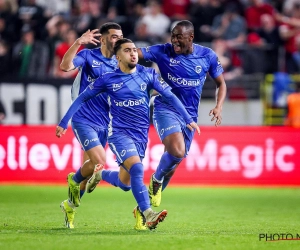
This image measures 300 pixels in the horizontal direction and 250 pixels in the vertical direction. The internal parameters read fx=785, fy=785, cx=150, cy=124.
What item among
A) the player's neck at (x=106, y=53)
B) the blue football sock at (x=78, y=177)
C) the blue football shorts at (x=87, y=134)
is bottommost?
the blue football sock at (x=78, y=177)

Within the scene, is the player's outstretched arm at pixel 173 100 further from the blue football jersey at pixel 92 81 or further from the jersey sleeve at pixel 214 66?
the jersey sleeve at pixel 214 66

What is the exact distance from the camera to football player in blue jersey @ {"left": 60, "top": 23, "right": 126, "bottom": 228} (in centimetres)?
1021

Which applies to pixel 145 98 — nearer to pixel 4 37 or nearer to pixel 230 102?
pixel 230 102

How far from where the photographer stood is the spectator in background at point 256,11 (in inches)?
788

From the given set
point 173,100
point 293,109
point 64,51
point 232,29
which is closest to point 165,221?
point 173,100

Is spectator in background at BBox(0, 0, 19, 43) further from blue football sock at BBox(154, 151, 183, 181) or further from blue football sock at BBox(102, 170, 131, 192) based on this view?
blue football sock at BBox(102, 170, 131, 192)

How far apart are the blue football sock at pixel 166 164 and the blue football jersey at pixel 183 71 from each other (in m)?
0.66

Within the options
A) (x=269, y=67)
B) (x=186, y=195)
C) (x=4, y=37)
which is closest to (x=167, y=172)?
(x=186, y=195)

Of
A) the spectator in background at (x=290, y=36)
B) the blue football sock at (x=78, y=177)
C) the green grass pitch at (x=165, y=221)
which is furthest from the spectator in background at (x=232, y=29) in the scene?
the blue football sock at (x=78, y=177)

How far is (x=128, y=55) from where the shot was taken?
9508mm

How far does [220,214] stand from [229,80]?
265 inches

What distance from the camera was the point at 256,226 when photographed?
10156 millimetres

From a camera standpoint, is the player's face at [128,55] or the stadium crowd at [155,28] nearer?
the player's face at [128,55]

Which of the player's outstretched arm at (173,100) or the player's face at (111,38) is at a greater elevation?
the player's face at (111,38)
